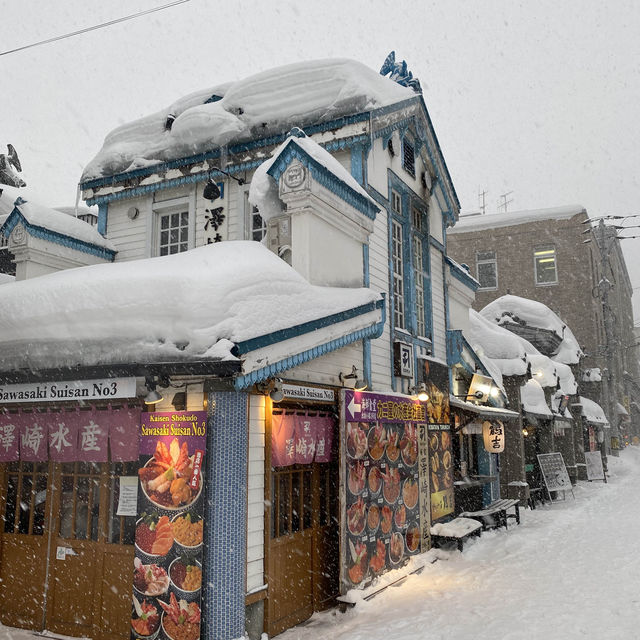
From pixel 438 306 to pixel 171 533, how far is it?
952 cm

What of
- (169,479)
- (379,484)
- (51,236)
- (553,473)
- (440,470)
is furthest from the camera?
(553,473)

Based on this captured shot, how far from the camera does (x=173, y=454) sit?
6.81 m

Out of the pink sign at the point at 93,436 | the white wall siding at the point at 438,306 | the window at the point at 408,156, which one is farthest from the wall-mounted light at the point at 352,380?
the window at the point at 408,156

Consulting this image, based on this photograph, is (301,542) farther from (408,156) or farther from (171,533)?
(408,156)

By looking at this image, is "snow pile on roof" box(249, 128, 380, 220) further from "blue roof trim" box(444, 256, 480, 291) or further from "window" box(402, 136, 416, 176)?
"blue roof trim" box(444, 256, 480, 291)

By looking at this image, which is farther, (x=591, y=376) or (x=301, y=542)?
(x=591, y=376)

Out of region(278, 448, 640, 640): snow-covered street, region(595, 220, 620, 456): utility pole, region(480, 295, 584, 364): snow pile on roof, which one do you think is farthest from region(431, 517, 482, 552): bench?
region(595, 220, 620, 456): utility pole

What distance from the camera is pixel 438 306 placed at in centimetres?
1457

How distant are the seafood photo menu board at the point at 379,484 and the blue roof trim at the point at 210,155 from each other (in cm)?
487

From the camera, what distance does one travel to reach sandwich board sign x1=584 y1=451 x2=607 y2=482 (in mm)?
26219

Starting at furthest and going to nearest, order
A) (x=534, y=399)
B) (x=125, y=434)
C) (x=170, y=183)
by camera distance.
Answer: (x=534, y=399), (x=170, y=183), (x=125, y=434)

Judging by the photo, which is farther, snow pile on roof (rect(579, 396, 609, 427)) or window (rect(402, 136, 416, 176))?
snow pile on roof (rect(579, 396, 609, 427))

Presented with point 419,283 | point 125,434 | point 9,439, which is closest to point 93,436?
point 125,434

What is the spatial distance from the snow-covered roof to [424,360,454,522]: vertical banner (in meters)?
27.5
